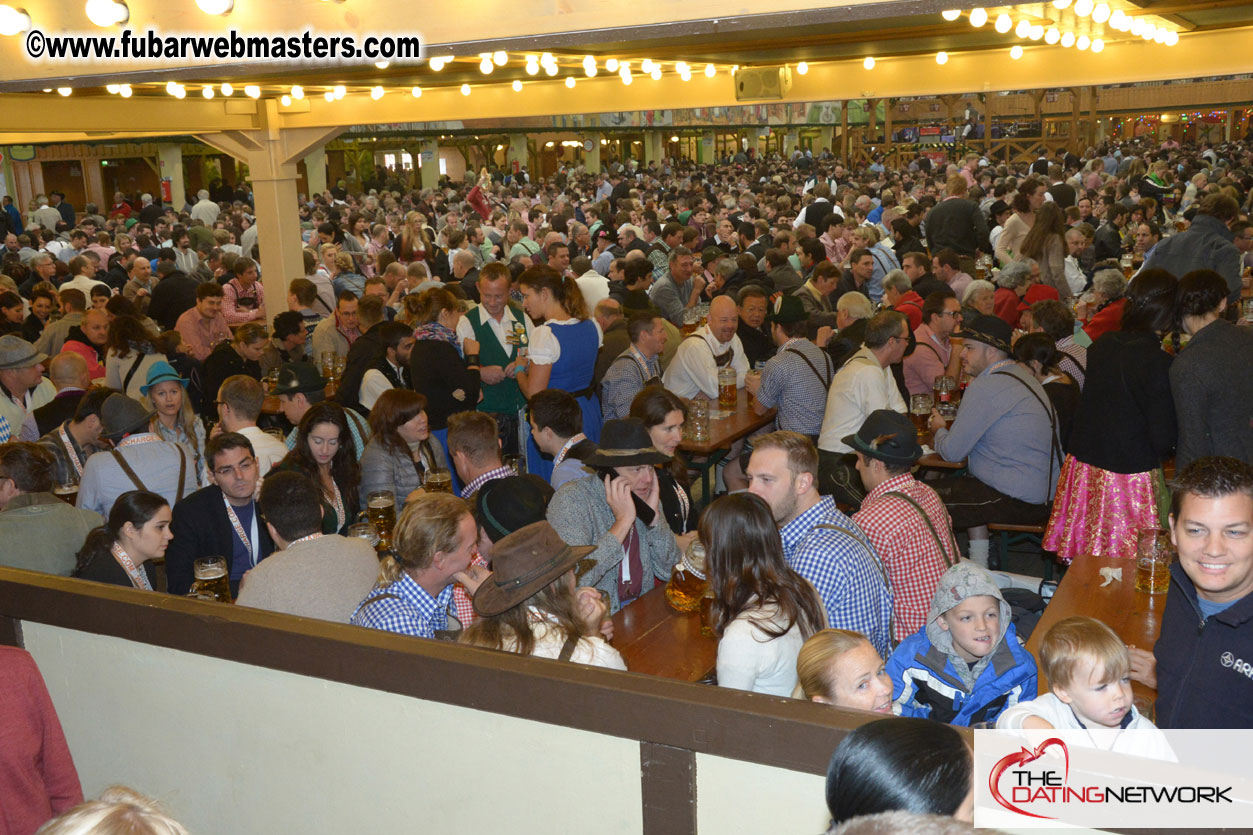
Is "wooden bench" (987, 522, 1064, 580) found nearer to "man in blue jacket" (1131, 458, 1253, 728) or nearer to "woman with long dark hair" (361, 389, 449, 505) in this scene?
"man in blue jacket" (1131, 458, 1253, 728)

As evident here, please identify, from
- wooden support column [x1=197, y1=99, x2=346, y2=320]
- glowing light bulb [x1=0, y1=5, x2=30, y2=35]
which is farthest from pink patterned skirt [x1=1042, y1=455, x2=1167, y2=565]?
wooden support column [x1=197, y1=99, x2=346, y2=320]

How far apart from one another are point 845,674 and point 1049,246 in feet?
20.2

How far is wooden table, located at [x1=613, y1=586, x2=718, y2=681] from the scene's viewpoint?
2912 millimetres

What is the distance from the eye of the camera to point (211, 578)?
127 inches

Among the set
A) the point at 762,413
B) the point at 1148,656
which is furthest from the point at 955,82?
the point at 1148,656

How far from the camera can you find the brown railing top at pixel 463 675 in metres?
1.83

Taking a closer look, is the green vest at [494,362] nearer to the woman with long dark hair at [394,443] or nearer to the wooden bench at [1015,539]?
the woman with long dark hair at [394,443]

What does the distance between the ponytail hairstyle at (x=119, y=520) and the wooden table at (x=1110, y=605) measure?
8.51 feet

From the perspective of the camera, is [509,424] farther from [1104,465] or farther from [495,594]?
[495,594]

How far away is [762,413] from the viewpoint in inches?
224

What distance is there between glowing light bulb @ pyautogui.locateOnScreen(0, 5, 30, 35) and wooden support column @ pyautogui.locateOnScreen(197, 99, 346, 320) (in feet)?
12.5

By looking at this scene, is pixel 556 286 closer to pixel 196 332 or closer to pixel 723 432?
pixel 723 432

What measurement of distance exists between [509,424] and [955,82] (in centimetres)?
465

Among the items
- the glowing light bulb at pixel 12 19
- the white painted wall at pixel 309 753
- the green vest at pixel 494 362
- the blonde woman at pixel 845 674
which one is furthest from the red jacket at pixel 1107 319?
the glowing light bulb at pixel 12 19
